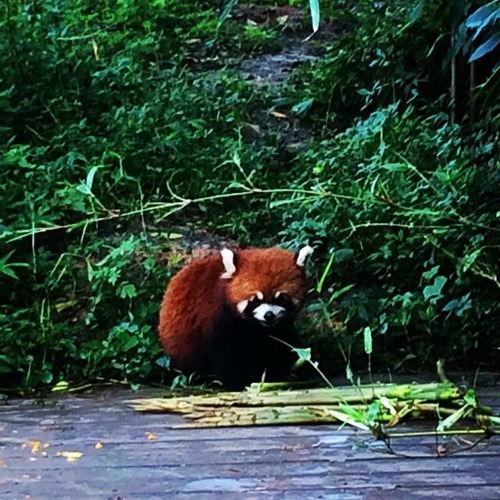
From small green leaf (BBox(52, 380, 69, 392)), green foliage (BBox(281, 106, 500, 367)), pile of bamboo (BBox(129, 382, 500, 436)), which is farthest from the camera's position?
green foliage (BBox(281, 106, 500, 367))

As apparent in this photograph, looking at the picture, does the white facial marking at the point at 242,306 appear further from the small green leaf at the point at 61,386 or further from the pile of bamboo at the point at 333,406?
the small green leaf at the point at 61,386

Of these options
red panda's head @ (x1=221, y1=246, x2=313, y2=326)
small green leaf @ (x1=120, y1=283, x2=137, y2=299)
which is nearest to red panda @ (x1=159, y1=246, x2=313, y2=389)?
red panda's head @ (x1=221, y1=246, x2=313, y2=326)

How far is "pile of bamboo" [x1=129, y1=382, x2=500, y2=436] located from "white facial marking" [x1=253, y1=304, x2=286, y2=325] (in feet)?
0.63

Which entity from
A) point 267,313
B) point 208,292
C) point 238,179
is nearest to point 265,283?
point 267,313

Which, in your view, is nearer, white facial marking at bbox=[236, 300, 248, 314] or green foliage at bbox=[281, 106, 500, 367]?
white facial marking at bbox=[236, 300, 248, 314]

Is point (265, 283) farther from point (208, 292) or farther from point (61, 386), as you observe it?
point (61, 386)

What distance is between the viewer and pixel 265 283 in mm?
2816

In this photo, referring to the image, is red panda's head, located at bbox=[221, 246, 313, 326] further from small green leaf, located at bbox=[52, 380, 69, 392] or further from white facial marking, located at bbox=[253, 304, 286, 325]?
small green leaf, located at bbox=[52, 380, 69, 392]

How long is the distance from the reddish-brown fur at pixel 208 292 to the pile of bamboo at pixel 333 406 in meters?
0.26

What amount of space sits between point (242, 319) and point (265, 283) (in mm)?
131

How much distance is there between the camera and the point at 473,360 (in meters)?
Result: 3.07

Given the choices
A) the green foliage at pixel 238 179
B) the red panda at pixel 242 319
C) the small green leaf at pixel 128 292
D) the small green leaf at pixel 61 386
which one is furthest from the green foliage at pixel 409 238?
the small green leaf at pixel 61 386

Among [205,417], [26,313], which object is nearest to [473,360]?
[205,417]

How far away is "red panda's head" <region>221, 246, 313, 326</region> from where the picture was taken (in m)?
2.80
